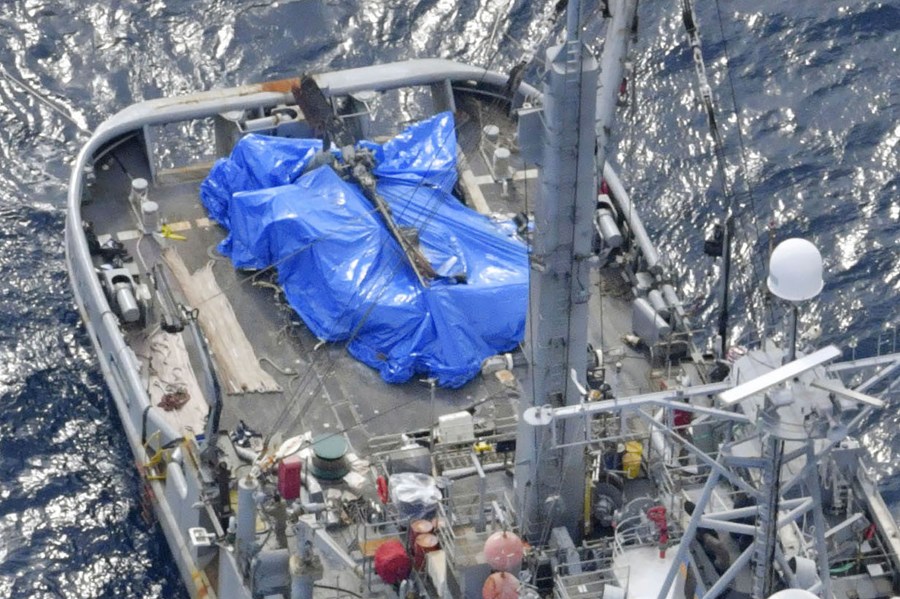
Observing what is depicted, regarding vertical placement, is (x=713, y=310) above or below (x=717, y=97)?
below

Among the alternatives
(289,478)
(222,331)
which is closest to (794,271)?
(289,478)

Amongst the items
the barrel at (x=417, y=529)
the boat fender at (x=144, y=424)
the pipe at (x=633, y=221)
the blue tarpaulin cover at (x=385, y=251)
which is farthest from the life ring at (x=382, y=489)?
the pipe at (x=633, y=221)

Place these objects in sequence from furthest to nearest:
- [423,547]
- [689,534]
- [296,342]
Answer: [296,342]
[423,547]
[689,534]

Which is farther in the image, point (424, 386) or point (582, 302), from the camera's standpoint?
point (424, 386)

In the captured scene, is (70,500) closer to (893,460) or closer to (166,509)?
(166,509)

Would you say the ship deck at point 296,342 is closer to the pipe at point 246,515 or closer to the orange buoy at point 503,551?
the pipe at point 246,515

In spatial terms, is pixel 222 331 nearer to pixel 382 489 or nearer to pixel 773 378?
Answer: pixel 382 489

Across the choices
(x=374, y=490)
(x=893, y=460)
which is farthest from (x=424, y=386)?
(x=893, y=460)
